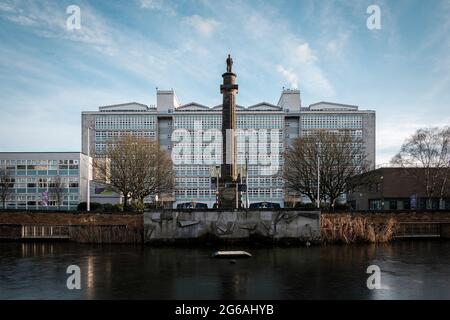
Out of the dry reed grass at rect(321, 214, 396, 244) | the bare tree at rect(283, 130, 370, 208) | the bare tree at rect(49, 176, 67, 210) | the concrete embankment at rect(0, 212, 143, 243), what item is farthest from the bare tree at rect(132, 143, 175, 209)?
the bare tree at rect(49, 176, 67, 210)

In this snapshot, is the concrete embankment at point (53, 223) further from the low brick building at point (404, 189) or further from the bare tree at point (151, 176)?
the low brick building at point (404, 189)

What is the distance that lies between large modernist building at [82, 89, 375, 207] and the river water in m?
71.4

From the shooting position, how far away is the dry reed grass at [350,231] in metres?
27.4

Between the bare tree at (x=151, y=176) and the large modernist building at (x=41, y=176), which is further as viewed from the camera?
the large modernist building at (x=41, y=176)

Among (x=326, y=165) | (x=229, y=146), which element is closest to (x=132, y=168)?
(x=229, y=146)

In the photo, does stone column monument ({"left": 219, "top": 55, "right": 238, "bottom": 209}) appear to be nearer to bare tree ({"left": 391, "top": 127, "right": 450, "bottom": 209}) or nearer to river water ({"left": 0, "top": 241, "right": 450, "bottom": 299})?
river water ({"left": 0, "top": 241, "right": 450, "bottom": 299})

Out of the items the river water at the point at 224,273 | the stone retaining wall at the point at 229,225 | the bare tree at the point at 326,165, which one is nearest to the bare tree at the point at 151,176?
the bare tree at the point at 326,165

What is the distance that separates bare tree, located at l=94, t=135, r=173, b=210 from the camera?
45.5 meters

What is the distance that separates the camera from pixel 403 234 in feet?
101

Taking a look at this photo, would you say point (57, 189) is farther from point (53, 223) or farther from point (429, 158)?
point (429, 158)

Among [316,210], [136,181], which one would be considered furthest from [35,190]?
[316,210]

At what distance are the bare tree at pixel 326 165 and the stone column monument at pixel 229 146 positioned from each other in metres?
15.4

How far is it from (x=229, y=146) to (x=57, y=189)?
58.3 metres

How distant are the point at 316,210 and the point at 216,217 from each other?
26.2ft
